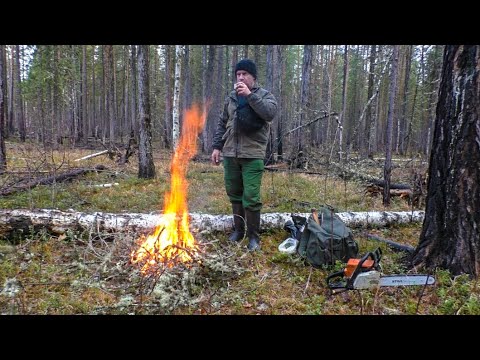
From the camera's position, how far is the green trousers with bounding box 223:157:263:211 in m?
4.57

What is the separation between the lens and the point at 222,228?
5.20 metres

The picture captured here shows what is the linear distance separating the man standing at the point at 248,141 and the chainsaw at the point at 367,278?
1458 millimetres

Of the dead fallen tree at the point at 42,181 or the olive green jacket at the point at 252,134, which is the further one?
the dead fallen tree at the point at 42,181

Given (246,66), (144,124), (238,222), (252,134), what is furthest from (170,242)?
(144,124)

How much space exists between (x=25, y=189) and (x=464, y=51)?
301 inches

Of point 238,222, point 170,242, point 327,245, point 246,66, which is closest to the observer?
point 327,245

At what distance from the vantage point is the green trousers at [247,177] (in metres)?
4.57

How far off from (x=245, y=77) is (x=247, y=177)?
1357 mm

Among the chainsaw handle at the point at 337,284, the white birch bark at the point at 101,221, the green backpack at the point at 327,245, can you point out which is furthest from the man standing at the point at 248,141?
the chainsaw handle at the point at 337,284

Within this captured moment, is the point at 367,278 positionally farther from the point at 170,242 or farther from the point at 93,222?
the point at 93,222

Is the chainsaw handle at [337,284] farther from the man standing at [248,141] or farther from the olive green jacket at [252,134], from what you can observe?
the olive green jacket at [252,134]

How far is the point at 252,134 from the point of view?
4.61 m

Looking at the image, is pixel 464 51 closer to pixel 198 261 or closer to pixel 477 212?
pixel 477 212
